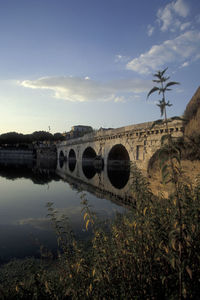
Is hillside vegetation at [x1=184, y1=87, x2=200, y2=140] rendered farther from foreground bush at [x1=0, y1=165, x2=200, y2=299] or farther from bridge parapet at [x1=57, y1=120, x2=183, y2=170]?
foreground bush at [x1=0, y1=165, x2=200, y2=299]

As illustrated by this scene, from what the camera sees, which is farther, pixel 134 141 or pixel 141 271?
pixel 134 141

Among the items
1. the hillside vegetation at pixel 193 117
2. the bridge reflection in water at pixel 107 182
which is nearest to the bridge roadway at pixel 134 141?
the hillside vegetation at pixel 193 117

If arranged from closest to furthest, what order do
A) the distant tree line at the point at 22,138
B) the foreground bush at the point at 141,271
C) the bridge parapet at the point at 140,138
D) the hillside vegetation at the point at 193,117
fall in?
the foreground bush at the point at 141,271 → the hillside vegetation at the point at 193,117 → the bridge parapet at the point at 140,138 → the distant tree line at the point at 22,138

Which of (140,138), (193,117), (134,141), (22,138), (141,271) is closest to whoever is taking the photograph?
(141,271)

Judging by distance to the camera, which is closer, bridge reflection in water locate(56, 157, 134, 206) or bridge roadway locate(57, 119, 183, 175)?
bridge reflection in water locate(56, 157, 134, 206)

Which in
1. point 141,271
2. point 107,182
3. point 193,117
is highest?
point 193,117

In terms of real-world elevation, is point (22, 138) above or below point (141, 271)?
above

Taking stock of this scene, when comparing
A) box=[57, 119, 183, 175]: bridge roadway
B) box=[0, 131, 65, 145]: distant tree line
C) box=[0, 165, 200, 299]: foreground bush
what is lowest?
box=[0, 165, 200, 299]: foreground bush

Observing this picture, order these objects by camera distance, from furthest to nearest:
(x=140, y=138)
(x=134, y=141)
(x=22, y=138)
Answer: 1. (x=22, y=138)
2. (x=134, y=141)
3. (x=140, y=138)

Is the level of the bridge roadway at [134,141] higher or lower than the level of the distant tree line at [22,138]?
lower

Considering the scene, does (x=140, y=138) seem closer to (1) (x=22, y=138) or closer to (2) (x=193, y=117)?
(2) (x=193, y=117)

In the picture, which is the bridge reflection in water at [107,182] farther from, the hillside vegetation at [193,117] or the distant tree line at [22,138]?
the distant tree line at [22,138]

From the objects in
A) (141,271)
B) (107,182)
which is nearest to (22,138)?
(107,182)

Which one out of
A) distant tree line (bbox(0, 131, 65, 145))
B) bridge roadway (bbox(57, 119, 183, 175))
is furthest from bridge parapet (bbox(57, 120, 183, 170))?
distant tree line (bbox(0, 131, 65, 145))
